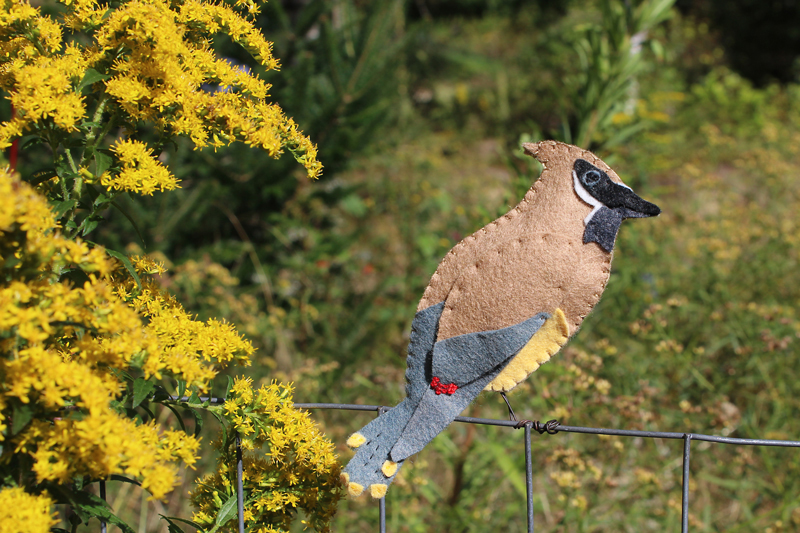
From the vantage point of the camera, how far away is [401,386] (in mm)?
2385

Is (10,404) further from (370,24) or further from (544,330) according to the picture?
(370,24)

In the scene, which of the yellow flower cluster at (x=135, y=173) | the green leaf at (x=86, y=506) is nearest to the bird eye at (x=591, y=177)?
the yellow flower cluster at (x=135, y=173)

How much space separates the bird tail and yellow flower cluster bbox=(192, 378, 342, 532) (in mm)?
93

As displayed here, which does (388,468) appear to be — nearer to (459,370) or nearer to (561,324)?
(459,370)

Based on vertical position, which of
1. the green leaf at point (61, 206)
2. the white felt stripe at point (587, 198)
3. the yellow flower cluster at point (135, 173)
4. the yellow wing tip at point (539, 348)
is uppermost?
the white felt stripe at point (587, 198)

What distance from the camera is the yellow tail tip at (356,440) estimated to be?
2.99 feet

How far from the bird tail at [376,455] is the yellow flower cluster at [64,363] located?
0.25 meters

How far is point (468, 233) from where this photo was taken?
271 cm

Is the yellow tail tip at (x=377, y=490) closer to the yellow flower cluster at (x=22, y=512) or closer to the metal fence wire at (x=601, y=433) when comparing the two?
the metal fence wire at (x=601, y=433)

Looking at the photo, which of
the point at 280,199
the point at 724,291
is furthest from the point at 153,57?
the point at 724,291

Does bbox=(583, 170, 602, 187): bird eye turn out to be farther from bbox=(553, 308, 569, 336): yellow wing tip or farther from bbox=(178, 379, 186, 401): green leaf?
bbox=(178, 379, 186, 401): green leaf

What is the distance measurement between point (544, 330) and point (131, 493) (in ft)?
6.43

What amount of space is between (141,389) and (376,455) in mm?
378

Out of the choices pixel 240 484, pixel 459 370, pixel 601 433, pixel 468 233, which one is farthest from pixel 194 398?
pixel 468 233
